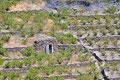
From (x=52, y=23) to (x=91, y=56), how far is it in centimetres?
517

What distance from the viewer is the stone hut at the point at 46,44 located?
15070 mm

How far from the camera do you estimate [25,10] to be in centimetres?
2050

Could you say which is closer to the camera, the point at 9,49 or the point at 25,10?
the point at 9,49

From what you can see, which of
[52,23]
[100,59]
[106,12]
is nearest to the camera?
[100,59]

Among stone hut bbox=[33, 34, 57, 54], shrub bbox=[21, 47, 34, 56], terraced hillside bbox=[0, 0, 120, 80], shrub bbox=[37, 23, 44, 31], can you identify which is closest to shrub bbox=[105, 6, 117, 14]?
terraced hillside bbox=[0, 0, 120, 80]

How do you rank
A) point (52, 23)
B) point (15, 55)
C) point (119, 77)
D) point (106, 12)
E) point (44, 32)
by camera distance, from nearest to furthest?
point (119, 77) < point (15, 55) < point (44, 32) < point (52, 23) < point (106, 12)

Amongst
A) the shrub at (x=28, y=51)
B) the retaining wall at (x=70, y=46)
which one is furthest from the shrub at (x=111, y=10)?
the shrub at (x=28, y=51)

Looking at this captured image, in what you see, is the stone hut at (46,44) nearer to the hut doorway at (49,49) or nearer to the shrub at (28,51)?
the hut doorway at (49,49)

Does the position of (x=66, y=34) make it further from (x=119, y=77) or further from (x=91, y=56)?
(x=119, y=77)

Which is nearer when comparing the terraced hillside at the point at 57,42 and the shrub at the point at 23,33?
the terraced hillside at the point at 57,42

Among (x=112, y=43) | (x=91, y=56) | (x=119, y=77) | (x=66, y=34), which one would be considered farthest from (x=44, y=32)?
(x=119, y=77)

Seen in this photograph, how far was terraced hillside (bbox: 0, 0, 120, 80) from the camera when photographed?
13.2 meters

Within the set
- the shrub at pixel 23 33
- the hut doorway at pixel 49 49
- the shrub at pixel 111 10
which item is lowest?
the hut doorway at pixel 49 49

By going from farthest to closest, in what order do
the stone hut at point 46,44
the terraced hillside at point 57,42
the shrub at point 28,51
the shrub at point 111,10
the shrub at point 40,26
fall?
the shrub at point 111,10 → the shrub at point 40,26 → the stone hut at point 46,44 → the shrub at point 28,51 → the terraced hillside at point 57,42
